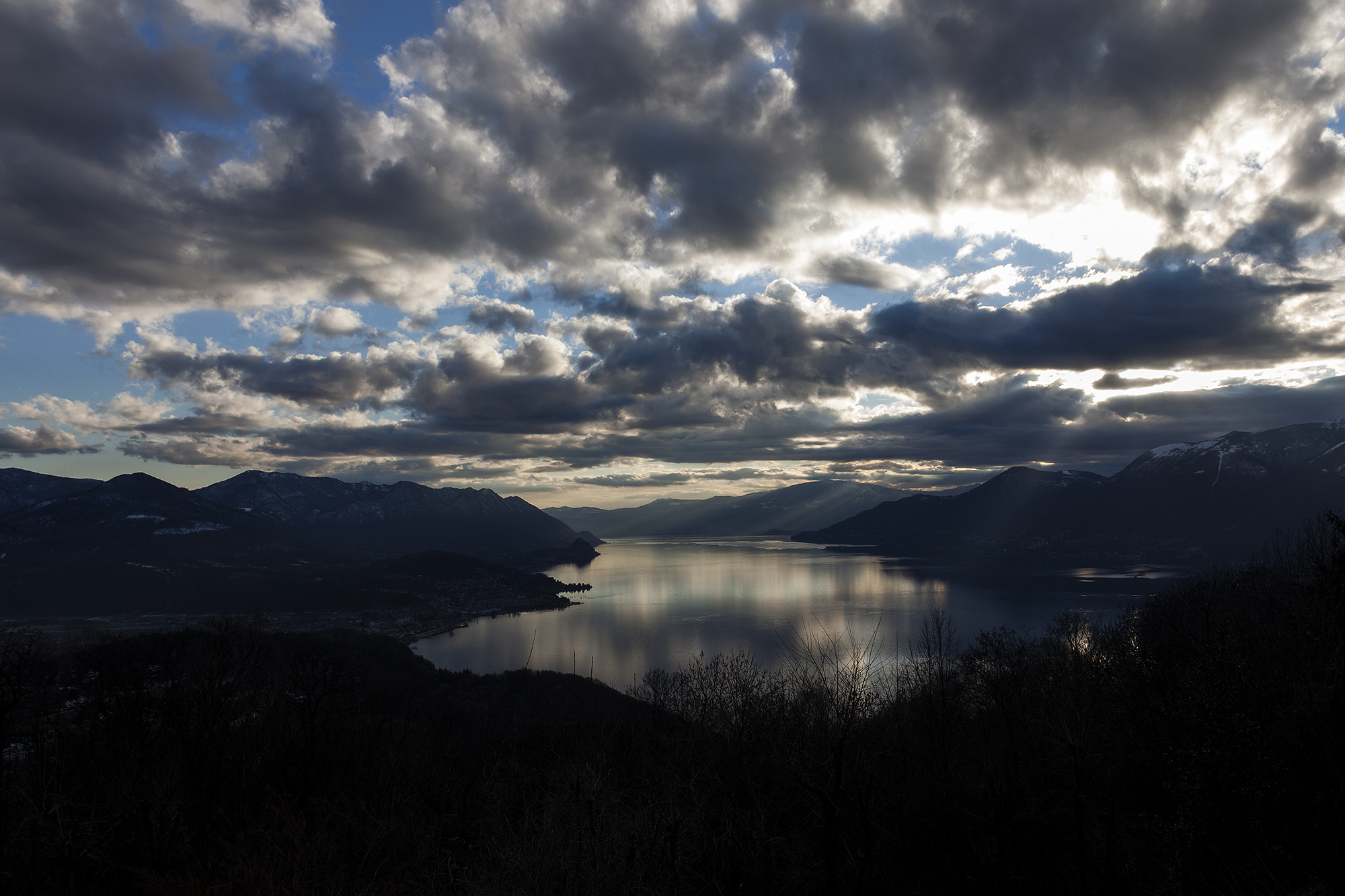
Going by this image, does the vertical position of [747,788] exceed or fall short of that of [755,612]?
it exceeds it

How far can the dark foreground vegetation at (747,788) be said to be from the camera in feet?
35.8

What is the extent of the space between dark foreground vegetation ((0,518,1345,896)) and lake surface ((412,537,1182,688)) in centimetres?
1556

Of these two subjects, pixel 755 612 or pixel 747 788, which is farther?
pixel 755 612

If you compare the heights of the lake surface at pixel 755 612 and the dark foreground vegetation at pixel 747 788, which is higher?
the dark foreground vegetation at pixel 747 788

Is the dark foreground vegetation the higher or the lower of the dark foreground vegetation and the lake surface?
the higher

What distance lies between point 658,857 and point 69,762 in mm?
18389

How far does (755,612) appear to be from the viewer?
8781cm

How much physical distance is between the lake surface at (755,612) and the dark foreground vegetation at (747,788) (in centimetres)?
1556

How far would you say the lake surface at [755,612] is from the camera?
6525 cm

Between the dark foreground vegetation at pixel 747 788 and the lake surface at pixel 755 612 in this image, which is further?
the lake surface at pixel 755 612

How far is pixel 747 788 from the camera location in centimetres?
1859

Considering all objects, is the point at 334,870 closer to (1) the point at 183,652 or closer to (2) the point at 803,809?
(2) the point at 803,809

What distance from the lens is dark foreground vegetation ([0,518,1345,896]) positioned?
10914 millimetres

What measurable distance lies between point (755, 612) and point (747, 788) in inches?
2803
